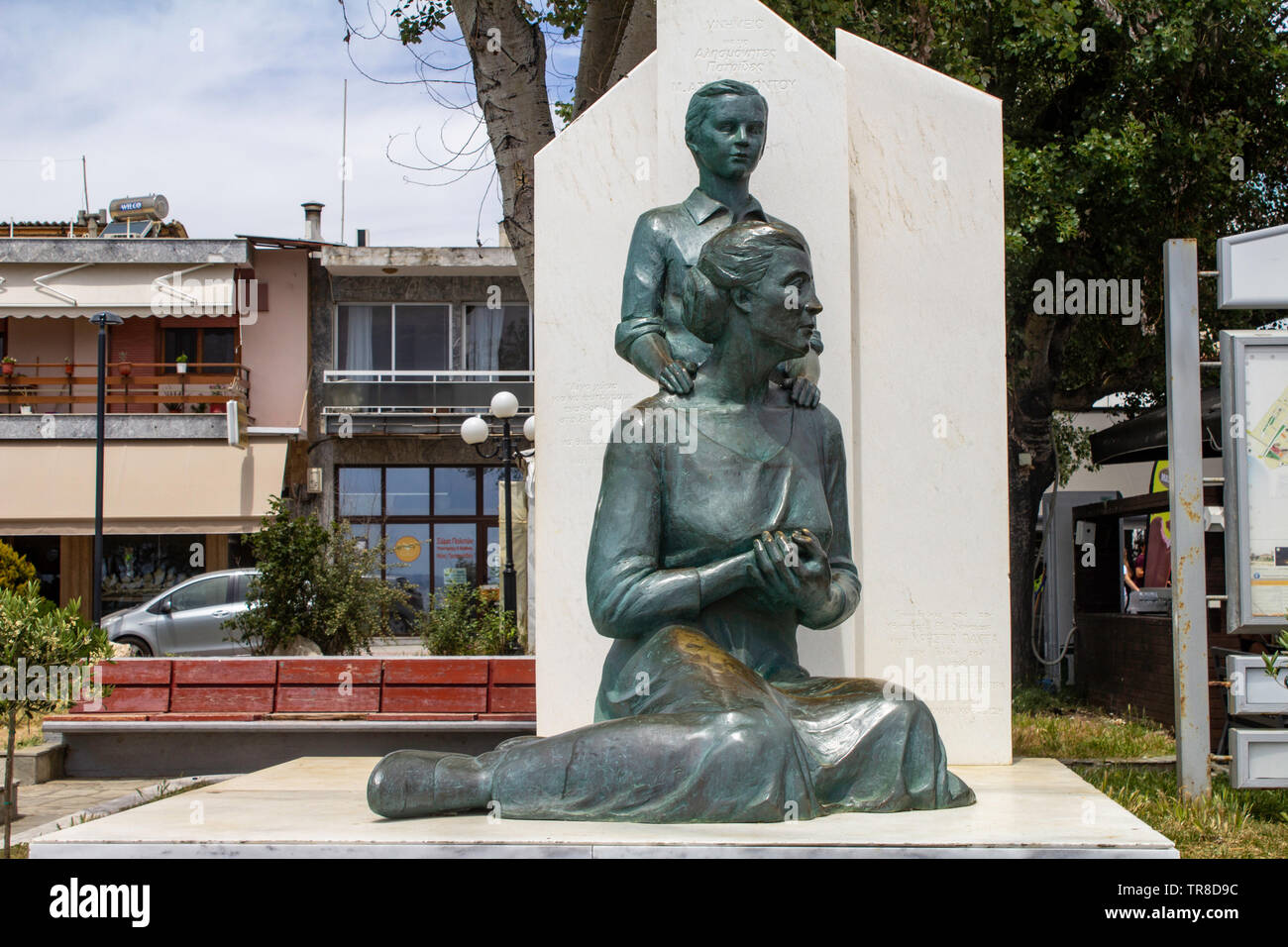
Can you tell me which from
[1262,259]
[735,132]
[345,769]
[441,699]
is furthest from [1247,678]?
[441,699]

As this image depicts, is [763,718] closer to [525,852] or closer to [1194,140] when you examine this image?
[525,852]

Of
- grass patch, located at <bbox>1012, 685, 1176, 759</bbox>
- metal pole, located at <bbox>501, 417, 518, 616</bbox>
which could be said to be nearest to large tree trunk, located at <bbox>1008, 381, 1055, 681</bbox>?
grass patch, located at <bbox>1012, 685, 1176, 759</bbox>

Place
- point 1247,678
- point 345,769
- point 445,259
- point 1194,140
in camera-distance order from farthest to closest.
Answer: point 445,259
point 1194,140
point 1247,678
point 345,769

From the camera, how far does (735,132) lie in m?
4.70

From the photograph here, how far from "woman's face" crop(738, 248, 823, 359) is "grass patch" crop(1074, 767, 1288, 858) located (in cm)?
256

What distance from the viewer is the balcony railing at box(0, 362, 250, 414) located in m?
26.1

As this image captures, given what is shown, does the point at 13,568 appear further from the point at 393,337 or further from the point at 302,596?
the point at 302,596

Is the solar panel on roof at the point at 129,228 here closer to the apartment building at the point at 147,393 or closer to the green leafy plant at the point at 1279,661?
Answer: the apartment building at the point at 147,393

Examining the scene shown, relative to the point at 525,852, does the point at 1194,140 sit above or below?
above

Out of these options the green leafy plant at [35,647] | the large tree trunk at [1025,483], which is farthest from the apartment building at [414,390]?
the green leafy plant at [35,647]

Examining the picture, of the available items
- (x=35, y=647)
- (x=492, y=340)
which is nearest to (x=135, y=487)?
(x=492, y=340)

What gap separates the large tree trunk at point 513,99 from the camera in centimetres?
937

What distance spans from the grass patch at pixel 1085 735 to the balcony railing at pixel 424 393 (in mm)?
16558

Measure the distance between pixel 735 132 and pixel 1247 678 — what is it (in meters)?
3.32
